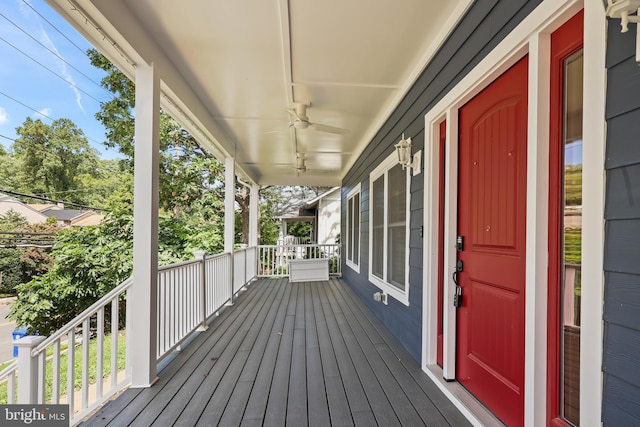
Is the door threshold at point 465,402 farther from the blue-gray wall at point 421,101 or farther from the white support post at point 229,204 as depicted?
the white support post at point 229,204

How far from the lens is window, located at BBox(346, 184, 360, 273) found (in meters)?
5.63

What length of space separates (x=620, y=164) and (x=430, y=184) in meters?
1.35

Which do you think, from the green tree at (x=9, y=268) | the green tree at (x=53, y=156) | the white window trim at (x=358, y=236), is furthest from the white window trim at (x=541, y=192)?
the green tree at (x=53, y=156)

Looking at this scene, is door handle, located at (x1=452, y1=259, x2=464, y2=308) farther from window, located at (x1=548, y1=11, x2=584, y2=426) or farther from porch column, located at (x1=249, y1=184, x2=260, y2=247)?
porch column, located at (x1=249, y1=184, x2=260, y2=247)

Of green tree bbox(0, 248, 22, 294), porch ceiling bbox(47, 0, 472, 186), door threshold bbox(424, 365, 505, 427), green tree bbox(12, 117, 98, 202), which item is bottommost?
green tree bbox(0, 248, 22, 294)

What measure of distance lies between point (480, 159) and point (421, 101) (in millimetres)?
966

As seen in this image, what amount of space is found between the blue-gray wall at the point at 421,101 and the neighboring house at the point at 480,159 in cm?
2

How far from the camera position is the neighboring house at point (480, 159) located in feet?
3.06

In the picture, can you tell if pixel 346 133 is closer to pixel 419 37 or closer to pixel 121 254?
pixel 419 37

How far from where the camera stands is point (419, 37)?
6.97 feet

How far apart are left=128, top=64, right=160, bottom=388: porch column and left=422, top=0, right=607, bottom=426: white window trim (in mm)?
2147

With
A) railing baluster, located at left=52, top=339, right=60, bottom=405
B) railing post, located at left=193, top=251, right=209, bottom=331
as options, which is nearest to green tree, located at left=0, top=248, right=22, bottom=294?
railing post, located at left=193, top=251, right=209, bottom=331

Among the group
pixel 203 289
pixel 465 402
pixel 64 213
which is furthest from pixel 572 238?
pixel 64 213

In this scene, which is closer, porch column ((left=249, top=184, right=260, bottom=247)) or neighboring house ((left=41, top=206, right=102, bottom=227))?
porch column ((left=249, top=184, right=260, bottom=247))
